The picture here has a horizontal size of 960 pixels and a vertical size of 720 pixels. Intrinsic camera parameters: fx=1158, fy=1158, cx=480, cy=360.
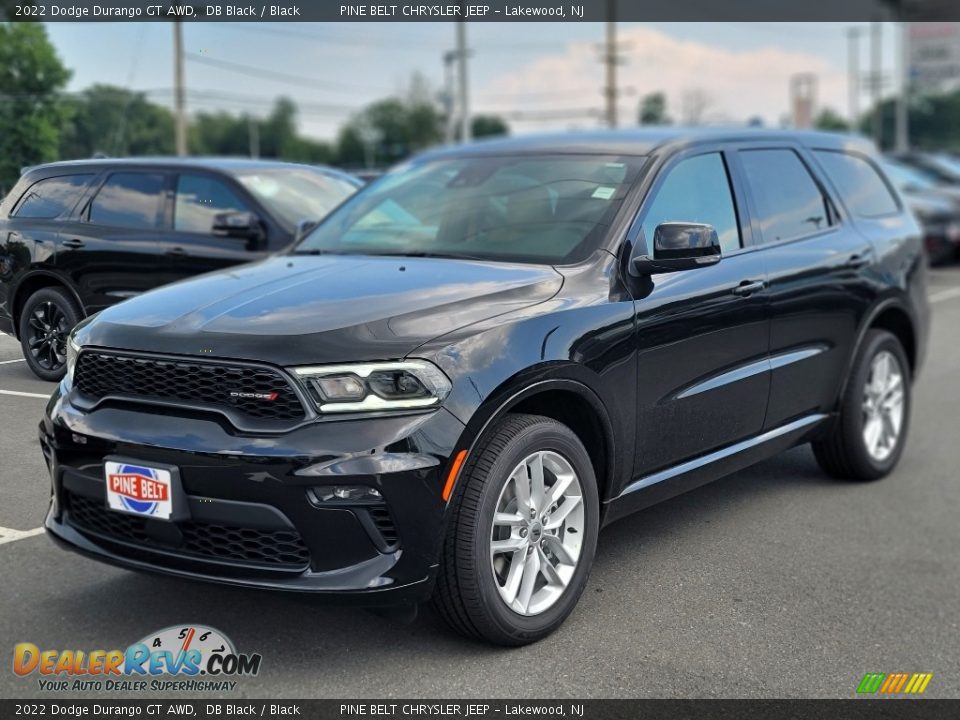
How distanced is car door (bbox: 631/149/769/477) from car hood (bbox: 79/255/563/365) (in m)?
0.52

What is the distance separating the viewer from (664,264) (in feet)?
14.1

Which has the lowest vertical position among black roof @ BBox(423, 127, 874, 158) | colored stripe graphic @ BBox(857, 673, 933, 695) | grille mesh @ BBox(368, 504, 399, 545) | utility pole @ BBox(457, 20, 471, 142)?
colored stripe graphic @ BBox(857, 673, 933, 695)

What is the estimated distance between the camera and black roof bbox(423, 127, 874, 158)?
16.1 ft

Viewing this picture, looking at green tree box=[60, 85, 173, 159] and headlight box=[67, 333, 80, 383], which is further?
green tree box=[60, 85, 173, 159]

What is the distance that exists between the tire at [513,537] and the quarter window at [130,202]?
138cm

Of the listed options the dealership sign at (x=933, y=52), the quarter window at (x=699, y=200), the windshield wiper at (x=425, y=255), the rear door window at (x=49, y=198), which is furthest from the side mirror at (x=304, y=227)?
the dealership sign at (x=933, y=52)

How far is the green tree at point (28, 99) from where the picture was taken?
392cm

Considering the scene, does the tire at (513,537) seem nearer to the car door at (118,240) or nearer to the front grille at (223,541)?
the front grille at (223,541)

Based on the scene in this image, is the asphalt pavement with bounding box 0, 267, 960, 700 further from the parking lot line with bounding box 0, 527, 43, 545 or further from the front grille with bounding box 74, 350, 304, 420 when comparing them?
the front grille with bounding box 74, 350, 304, 420

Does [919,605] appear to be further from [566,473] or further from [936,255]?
[936,255]

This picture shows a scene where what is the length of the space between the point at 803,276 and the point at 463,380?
Answer: 2390mm

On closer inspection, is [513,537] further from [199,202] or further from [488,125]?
[488,125]

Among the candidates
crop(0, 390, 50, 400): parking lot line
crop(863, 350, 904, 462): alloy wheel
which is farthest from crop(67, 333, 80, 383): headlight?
crop(863, 350, 904, 462): alloy wheel

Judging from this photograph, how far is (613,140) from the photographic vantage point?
5.04 m
